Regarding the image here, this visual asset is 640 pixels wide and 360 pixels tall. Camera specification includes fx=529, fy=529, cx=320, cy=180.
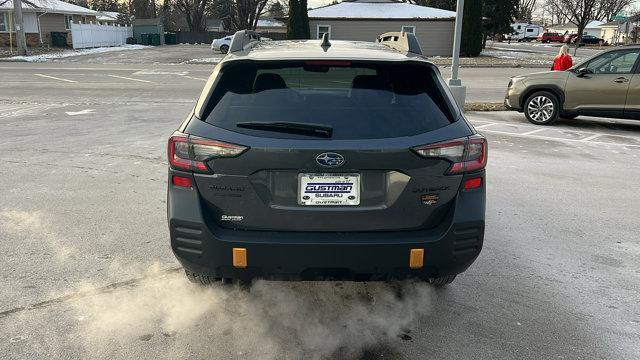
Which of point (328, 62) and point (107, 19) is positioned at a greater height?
point (107, 19)

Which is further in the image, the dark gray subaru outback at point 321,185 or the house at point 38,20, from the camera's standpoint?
the house at point 38,20

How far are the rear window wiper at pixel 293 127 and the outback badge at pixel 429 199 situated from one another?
632 millimetres

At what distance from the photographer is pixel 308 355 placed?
10.0ft

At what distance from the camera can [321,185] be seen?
114 inches

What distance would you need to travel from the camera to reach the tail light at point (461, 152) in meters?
2.94

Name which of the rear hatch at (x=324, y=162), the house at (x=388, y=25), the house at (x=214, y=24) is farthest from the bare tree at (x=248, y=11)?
the rear hatch at (x=324, y=162)

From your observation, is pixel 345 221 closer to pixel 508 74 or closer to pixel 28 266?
pixel 28 266

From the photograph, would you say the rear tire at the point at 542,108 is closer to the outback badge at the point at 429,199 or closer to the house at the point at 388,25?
the outback badge at the point at 429,199

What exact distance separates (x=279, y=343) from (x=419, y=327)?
912mm

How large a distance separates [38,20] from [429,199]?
4773 centimetres

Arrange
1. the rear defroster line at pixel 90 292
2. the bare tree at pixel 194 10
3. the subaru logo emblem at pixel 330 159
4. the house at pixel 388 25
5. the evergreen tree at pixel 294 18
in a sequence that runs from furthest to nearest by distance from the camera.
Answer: the bare tree at pixel 194 10
the house at pixel 388 25
the evergreen tree at pixel 294 18
the rear defroster line at pixel 90 292
the subaru logo emblem at pixel 330 159

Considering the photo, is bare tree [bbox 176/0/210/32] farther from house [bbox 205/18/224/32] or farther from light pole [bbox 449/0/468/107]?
light pole [bbox 449/0/468/107]

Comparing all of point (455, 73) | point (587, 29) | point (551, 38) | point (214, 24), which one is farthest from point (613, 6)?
point (455, 73)

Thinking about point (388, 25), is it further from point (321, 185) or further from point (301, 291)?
point (321, 185)
